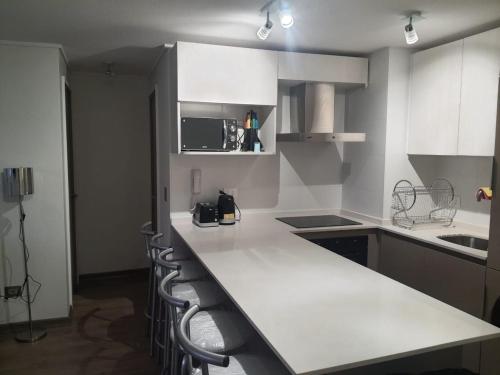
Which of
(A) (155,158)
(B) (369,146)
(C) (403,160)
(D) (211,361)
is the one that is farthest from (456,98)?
(A) (155,158)

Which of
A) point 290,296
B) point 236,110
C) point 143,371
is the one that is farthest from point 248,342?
point 236,110

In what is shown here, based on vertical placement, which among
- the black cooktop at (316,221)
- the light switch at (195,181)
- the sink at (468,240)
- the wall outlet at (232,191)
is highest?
the light switch at (195,181)

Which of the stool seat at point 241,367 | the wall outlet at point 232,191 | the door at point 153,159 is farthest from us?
the door at point 153,159

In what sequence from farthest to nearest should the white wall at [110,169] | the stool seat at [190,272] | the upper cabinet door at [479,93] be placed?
1. the white wall at [110,169]
2. the stool seat at [190,272]
3. the upper cabinet door at [479,93]

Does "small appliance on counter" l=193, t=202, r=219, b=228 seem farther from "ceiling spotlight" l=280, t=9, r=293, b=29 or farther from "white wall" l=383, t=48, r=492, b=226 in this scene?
"ceiling spotlight" l=280, t=9, r=293, b=29

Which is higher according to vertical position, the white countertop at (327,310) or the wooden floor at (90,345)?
the white countertop at (327,310)

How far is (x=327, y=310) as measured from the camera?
1599 millimetres

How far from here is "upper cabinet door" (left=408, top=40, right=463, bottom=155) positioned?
116 inches

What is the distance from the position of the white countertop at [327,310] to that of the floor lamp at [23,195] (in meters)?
1.62

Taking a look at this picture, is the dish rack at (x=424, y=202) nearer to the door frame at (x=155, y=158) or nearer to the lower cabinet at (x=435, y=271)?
the lower cabinet at (x=435, y=271)

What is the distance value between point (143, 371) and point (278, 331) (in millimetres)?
1827

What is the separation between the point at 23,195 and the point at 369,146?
292 cm

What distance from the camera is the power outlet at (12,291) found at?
132 inches

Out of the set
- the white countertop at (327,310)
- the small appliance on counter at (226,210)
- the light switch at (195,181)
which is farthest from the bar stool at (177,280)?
the light switch at (195,181)
